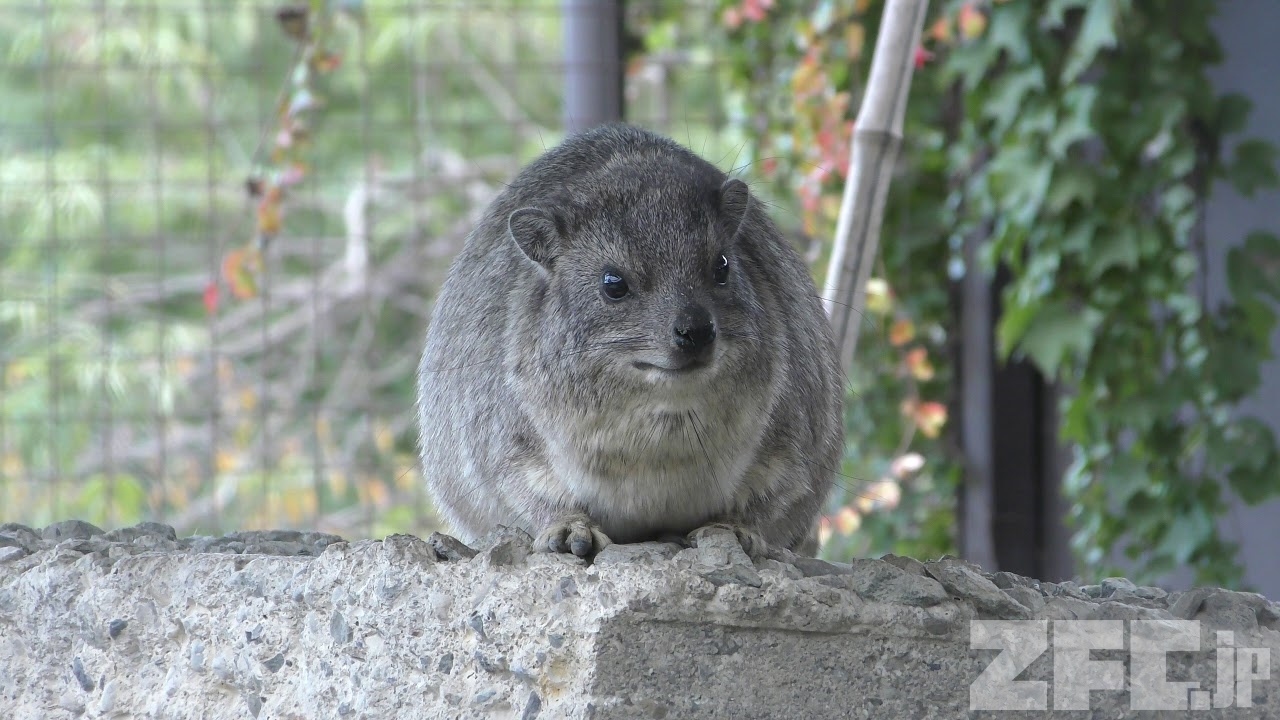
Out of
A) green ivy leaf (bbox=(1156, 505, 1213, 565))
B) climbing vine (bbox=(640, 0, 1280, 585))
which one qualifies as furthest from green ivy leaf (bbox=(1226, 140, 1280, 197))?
green ivy leaf (bbox=(1156, 505, 1213, 565))

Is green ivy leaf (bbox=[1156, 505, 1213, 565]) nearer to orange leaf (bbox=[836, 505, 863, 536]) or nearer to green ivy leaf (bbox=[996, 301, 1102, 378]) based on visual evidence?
green ivy leaf (bbox=[996, 301, 1102, 378])

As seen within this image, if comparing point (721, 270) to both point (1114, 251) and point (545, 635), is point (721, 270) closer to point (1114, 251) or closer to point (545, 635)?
point (545, 635)

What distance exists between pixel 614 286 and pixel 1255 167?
2.37m

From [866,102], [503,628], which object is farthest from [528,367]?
[866,102]

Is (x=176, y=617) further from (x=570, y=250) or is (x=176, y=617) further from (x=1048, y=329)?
(x=1048, y=329)

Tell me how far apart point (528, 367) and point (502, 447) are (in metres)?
0.15

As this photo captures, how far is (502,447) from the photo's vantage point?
240cm

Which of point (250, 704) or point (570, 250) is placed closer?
point (250, 704)

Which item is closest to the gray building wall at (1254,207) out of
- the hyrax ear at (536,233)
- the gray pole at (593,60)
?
the gray pole at (593,60)

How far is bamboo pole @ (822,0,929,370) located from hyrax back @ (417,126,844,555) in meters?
0.56

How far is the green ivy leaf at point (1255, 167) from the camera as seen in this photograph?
387 cm

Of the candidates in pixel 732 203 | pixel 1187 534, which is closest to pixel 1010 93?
pixel 1187 534

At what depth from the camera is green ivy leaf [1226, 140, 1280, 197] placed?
12.7 ft

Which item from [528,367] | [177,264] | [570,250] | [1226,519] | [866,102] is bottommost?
[1226,519]
